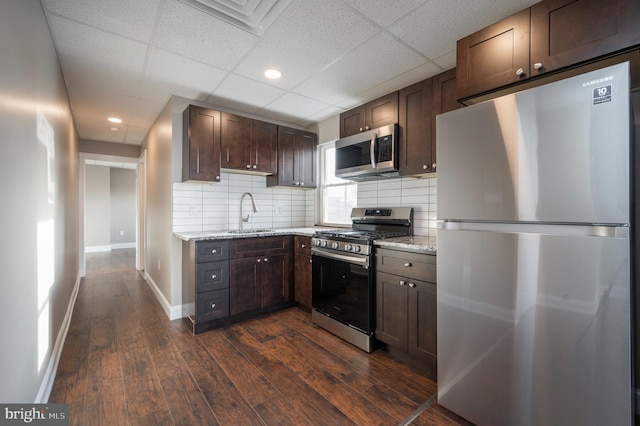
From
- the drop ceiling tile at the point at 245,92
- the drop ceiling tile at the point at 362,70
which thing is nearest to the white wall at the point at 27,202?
the drop ceiling tile at the point at 245,92

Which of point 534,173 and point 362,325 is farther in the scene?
point 362,325

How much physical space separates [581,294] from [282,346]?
6.83 ft

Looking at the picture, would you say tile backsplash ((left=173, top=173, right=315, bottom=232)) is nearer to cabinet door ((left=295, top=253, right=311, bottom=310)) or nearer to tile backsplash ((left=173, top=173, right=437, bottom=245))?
tile backsplash ((left=173, top=173, right=437, bottom=245))

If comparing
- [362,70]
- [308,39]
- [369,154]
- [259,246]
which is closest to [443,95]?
[362,70]

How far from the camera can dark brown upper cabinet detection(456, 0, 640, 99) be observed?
1.32 meters

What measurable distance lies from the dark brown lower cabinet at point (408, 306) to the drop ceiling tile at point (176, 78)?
2228mm

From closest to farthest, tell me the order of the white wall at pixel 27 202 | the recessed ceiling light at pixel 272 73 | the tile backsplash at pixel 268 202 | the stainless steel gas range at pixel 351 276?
the white wall at pixel 27 202, the stainless steel gas range at pixel 351 276, the recessed ceiling light at pixel 272 73, the tile backsplash at pixel 268 202

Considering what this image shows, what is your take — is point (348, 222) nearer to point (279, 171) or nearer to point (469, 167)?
point (279, 171)

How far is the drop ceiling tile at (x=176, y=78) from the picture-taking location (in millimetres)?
2338

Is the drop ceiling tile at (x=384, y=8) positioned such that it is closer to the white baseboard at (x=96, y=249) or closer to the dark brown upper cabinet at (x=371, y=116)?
the dark brown upper cabinet at (x=371, y=116)

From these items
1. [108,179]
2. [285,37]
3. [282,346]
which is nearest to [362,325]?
[282,346]

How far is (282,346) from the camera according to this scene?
2.46 m

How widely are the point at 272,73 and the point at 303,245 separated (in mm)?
1774

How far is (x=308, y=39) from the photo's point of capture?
2027 mm
